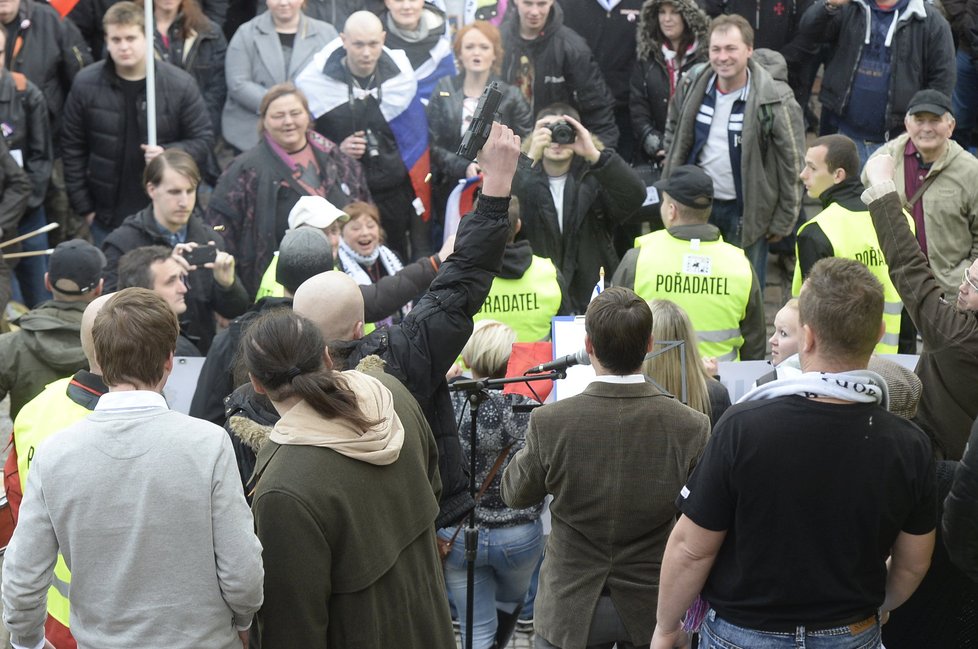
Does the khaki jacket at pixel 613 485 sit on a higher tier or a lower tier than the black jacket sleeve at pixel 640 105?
lower

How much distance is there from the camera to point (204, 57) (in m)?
8.18

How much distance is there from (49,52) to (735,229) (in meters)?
4.61

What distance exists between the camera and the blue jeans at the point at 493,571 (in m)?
4.56

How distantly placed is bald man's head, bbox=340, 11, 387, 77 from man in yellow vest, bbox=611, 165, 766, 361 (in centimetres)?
258

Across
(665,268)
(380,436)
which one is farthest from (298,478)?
(665,268)

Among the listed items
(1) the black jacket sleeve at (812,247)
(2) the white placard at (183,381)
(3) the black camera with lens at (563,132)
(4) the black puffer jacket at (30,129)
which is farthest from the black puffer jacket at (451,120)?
(2) the white placard at (183,381)

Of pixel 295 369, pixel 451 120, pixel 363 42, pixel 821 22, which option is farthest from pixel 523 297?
pixel 821 22

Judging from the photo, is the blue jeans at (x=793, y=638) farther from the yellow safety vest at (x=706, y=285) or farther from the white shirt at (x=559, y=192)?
the white shirt at (x=559, y=192)

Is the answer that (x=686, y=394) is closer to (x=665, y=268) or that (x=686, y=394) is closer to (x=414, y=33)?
(x=665, y=268)

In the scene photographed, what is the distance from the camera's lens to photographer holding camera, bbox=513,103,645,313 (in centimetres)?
705

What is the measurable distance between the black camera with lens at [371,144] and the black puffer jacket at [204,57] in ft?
3.74

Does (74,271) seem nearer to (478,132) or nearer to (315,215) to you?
(315,215)

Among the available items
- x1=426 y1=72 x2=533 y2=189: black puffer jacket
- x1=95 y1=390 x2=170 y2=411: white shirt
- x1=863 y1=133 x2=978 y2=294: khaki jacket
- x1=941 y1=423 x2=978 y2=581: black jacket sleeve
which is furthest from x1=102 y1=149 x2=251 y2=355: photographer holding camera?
x1=941 y1=423 x2=978 y2=581: black jacket sleeve

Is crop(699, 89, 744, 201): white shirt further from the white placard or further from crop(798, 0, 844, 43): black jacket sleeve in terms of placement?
the white placard
